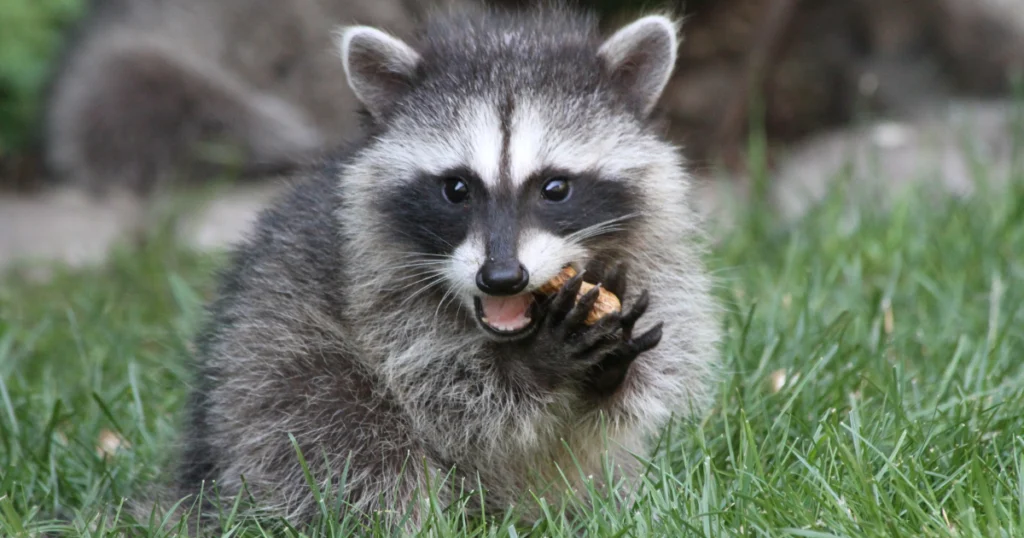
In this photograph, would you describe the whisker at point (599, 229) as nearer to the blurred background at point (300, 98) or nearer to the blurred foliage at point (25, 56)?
the blurred background at point (300, 98)

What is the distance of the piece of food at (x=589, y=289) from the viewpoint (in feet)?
11.2

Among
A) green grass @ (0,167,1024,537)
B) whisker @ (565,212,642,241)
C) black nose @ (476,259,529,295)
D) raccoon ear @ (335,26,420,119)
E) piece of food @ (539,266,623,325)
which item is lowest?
green grass @ (0,167,1024,537)

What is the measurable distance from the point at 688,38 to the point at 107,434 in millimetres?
5101

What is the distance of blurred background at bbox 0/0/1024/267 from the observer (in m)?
7.71

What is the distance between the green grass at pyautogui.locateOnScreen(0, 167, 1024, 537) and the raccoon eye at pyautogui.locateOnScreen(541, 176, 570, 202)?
754mm

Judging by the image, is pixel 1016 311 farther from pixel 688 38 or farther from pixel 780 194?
pixel 688 38

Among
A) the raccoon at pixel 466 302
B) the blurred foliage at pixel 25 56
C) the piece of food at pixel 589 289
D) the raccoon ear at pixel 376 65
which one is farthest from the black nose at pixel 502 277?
the blurred foliage at pixel 25 56

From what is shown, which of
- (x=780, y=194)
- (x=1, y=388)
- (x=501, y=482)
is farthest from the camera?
(x=780, y=194)

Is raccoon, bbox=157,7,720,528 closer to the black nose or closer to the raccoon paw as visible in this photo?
the raccoon paw

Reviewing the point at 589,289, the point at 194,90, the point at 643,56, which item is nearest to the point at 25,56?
the point at 194,90

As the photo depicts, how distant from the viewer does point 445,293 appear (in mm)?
3533

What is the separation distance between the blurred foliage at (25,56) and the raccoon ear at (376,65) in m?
5.51

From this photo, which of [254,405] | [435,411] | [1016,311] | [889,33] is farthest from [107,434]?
[889,33]

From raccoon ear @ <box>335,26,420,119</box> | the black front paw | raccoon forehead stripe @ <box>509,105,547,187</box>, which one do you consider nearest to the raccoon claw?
the black front paw
